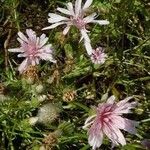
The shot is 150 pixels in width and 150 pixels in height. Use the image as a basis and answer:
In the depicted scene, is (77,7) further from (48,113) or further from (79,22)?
(48,113)

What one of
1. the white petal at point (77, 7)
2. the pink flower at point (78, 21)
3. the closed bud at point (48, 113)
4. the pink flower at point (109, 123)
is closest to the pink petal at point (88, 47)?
the pink flower at point (78, 21)

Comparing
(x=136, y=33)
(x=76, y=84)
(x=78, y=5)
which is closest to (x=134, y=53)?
(x=136, y=33)

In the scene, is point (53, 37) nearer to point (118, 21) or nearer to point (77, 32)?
point (77, 32)

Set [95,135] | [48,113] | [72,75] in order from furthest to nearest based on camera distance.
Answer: [72,75] < [48,113] < [95,135]

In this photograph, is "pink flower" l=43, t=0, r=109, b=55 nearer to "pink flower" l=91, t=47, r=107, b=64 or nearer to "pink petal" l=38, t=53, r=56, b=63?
"pink petal" l=38, t=53, r=56, b=63

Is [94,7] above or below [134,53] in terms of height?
above

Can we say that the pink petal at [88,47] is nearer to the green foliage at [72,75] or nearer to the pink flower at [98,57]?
the green foliage at [72,75]

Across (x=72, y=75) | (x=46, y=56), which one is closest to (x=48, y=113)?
(x=46, y=56)

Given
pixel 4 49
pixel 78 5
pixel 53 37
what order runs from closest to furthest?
pixel 78 5, pixel 53 37, pixel 4 49
